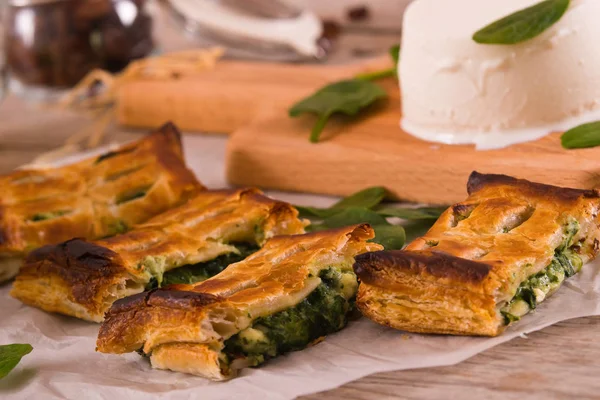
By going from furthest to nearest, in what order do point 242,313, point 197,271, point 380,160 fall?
1. point 380,160
2. point 197,271
3. point 242,313

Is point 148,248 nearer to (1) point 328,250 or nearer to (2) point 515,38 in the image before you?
(1) point 328,250

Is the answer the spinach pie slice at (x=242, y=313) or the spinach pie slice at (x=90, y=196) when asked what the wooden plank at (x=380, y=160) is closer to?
the spinach pie slice at (x=90, y=196)

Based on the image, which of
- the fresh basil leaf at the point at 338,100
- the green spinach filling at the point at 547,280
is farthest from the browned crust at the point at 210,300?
the fresh basil leaf at the point at 338,100

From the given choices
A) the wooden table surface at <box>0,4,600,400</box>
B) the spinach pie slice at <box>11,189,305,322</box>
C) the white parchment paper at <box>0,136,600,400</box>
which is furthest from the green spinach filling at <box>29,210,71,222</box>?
the wooden table surface at <box>0,4,600,400</box>

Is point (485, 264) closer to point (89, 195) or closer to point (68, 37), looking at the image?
point (89, 195)

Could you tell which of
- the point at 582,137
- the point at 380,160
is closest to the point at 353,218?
the point at 380,160

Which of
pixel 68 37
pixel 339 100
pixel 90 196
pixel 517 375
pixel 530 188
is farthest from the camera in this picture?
pixel 68 37
